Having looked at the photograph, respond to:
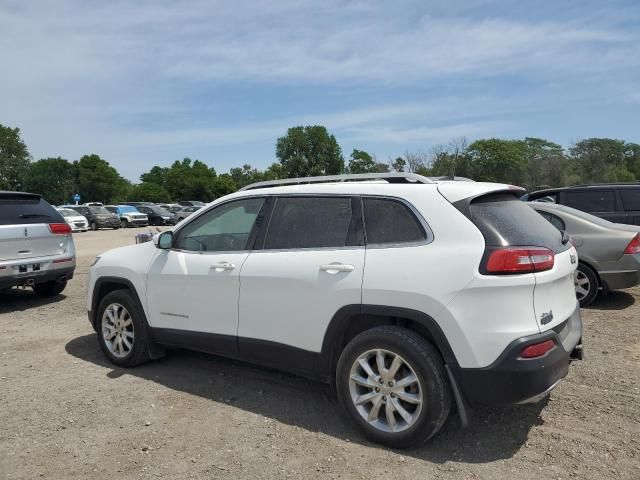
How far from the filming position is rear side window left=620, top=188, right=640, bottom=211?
9367mm

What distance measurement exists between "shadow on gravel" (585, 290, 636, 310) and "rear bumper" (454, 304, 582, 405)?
4.34 meters

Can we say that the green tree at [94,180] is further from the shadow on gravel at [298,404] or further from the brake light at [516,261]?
the brake light at [516,261]

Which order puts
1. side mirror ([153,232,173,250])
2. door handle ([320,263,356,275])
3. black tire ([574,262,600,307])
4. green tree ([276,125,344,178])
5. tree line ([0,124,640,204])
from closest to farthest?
door handle ([320,263,356,275]) → side mirror ([153,232,173,250]) → black tire ([574,262,600,307]) → tree line ([0,124,640,204]) → green tree ([276,125,344,178])

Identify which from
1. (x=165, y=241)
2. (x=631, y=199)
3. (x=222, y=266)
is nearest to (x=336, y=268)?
(x=222, y=266)

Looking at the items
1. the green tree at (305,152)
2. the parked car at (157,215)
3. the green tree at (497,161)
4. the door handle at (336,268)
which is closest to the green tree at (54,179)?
the green tree at (305,152)

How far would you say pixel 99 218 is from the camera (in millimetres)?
33625

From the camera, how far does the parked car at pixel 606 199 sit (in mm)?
9359

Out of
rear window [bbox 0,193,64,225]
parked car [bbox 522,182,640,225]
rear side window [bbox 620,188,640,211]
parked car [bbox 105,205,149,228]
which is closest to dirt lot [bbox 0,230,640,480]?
rear window [bbox 0,193,64,225]

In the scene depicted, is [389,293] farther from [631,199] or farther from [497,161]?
[497,161]

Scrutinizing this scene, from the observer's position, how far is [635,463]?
3.07 meters

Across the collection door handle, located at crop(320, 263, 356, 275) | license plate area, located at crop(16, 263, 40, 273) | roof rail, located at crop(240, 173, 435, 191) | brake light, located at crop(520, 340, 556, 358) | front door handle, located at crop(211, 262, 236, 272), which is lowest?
brake light, located at crop(520, 340, 556, 358)

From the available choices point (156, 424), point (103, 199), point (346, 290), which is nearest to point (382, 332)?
point (346, 290)

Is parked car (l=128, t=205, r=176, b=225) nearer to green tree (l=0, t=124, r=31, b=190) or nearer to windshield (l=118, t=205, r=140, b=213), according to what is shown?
windshield (l=118, t=205, r=140, b=213)

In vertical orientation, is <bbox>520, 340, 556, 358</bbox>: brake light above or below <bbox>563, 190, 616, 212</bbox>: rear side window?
below
